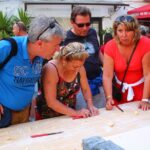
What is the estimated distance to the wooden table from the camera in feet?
6.77

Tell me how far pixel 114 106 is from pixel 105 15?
35.7 feet

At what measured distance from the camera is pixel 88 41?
10.7ft

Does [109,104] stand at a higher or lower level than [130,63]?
lower

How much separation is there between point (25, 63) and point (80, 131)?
0.57m

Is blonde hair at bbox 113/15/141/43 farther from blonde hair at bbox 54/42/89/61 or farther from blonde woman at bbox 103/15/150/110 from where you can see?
blonde hair at bbox 54/42/89/61

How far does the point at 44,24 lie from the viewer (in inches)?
86.3

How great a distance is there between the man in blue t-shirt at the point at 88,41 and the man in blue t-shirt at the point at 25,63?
2.72ft

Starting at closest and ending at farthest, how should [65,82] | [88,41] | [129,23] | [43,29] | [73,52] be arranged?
[43,29], [73,52], [65,82], [129,23], [88,41]

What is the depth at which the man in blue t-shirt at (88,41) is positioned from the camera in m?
3.13

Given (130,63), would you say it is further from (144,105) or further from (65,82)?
(65,82)

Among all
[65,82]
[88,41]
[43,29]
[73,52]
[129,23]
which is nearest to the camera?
[43,29]

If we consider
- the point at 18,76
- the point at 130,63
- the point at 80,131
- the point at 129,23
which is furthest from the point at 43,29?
the point at 130,63

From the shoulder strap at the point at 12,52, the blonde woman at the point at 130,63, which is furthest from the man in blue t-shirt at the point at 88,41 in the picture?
the shoulder strap at the point at 12,52

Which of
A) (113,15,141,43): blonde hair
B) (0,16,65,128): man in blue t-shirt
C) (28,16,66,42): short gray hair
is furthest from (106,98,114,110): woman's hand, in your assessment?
(28,16,66,42): short gray hair
